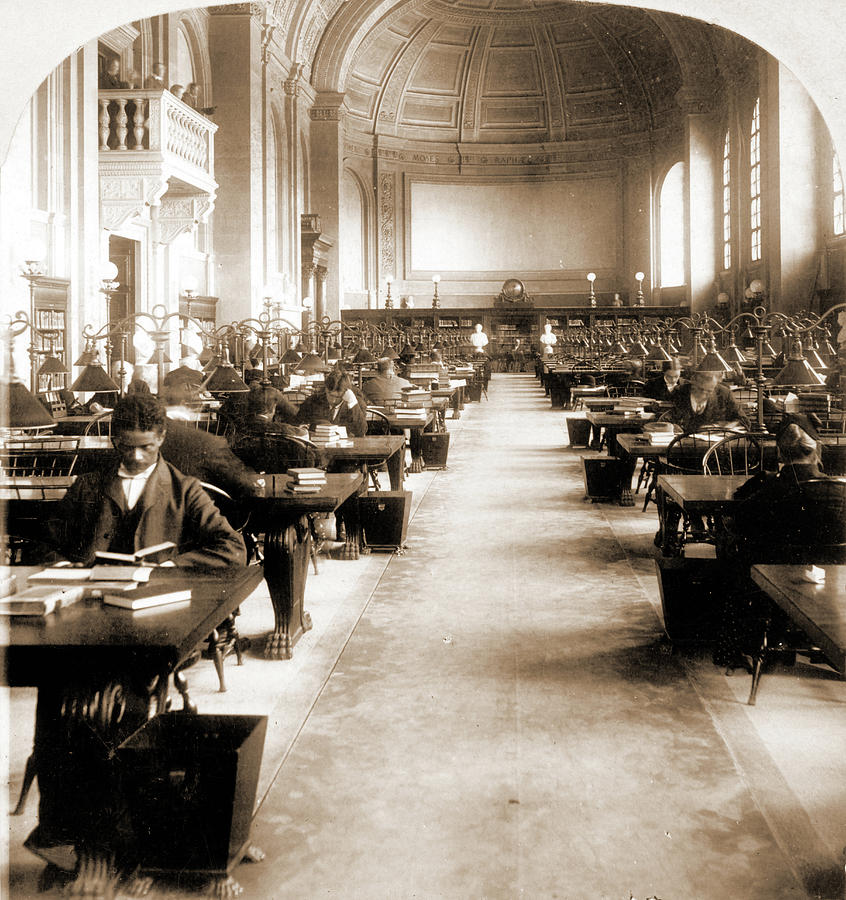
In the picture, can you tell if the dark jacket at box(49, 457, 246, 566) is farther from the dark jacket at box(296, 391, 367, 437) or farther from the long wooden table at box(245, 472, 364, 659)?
the dark jacket at box(296, 391, 367, 437)

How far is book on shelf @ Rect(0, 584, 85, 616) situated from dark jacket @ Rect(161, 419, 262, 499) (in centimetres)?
162

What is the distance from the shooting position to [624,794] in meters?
3.01

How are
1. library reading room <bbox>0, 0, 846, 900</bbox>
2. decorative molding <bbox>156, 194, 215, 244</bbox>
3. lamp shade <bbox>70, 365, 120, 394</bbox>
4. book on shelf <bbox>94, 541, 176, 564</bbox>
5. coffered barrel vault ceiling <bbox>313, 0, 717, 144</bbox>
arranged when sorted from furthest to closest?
coffered barrel vault ceiling <bbox>313, 0, 717, 144</bbox>
decorative molding <bbox>156, 194, 215, 244</bbox>
lamp shade <bbox>70, 365, 120, 394</bbox>
book on shelf <bbox>94, 541, 176, 564</bbox>
library reading room <bbox>0, 0, 846, 900</bbox>

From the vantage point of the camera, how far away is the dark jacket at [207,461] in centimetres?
438

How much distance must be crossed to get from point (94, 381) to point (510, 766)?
11.0 feet

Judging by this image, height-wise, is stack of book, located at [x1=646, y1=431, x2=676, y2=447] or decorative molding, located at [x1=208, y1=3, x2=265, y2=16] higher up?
decorative molding, located at [x1=208, y1=3, x2=265, y2=16]

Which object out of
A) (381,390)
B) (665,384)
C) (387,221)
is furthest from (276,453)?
(387,221)

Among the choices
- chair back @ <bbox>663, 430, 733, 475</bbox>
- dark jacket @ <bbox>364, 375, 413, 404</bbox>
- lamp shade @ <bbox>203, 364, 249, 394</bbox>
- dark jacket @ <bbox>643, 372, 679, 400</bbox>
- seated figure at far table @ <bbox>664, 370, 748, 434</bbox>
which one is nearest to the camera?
chair back @ <bbox>663, 430, 733, 475</bbox>

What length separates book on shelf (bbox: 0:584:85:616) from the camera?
260cm

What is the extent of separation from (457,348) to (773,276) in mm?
8744

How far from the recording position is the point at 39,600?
8.57ft

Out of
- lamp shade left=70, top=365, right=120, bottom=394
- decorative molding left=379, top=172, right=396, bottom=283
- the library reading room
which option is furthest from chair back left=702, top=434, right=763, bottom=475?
decorative molding left=379, top=172, right=396, bottom=283

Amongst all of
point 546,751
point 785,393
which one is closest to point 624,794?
point 546,751

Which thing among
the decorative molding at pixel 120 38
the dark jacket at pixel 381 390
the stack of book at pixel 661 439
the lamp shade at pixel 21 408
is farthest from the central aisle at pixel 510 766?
the decorative molding at pixel 120 38
